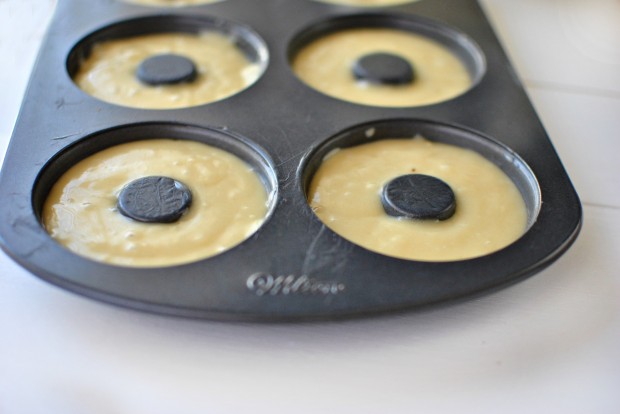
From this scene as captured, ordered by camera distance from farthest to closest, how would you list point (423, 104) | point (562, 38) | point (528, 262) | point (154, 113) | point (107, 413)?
point (562, 38)
point (423, 104)
point (154, 113)
point (528, 262)
point (107, 413)

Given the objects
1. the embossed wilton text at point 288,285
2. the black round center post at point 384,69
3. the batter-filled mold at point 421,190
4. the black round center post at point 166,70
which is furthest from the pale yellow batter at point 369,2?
the embossed wilton text at point 288,285

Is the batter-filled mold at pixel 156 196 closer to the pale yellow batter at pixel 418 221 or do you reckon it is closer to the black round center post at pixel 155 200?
the black round center post at pixel 155 200

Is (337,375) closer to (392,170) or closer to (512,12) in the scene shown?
(392,170)

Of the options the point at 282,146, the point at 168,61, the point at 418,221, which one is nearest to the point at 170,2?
the point at 168,61

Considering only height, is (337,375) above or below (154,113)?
below

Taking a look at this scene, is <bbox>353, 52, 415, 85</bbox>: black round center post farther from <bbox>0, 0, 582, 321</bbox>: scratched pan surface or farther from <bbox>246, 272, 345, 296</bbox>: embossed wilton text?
<bbox>246, 272, 345, 296</bbox>: embossed wilton text

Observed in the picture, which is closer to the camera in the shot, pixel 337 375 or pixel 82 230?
pixel 337 375

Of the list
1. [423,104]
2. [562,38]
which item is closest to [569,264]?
[423,104]
